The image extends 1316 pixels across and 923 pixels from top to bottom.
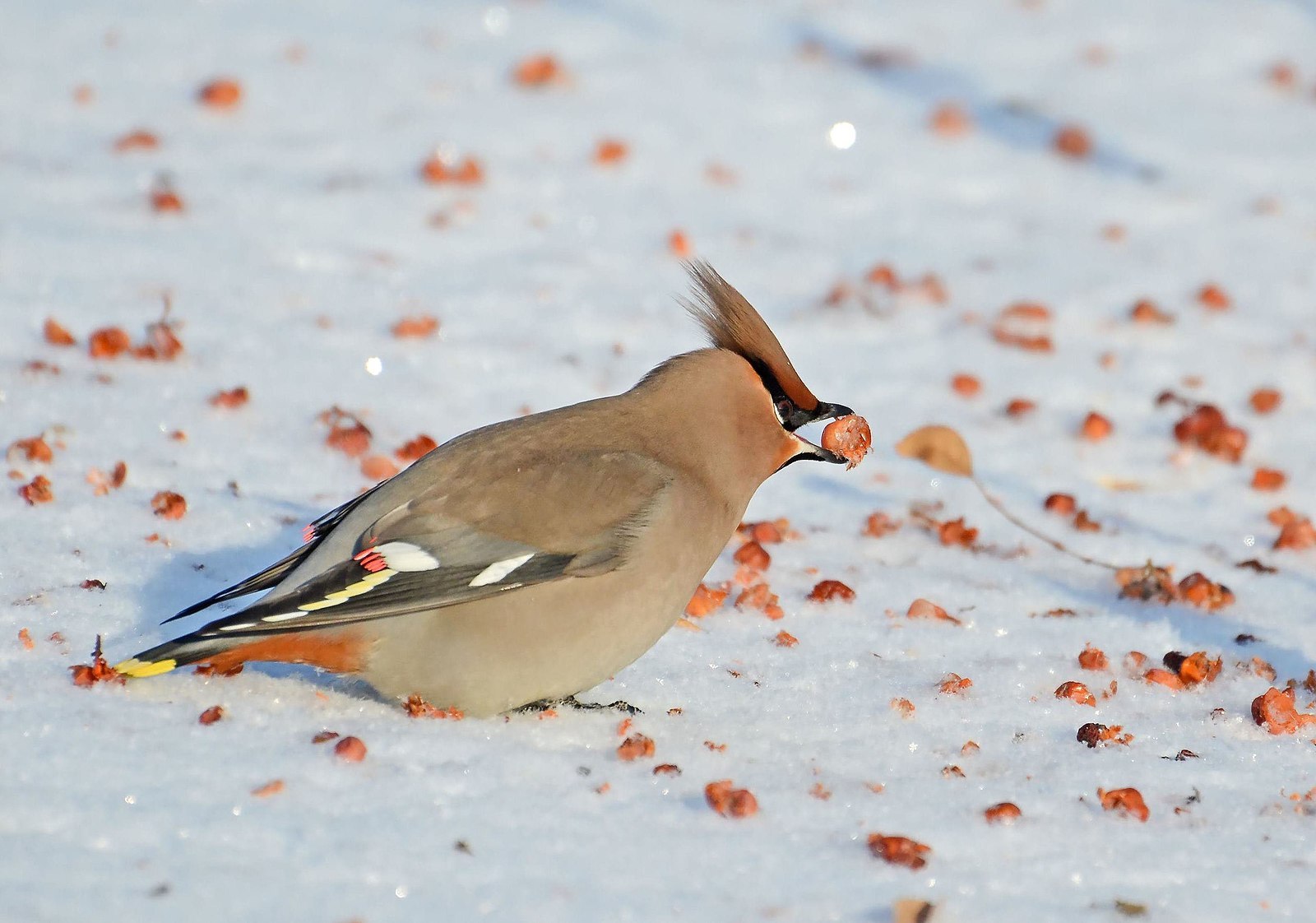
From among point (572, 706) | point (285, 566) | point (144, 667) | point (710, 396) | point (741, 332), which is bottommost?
point (144, 667)

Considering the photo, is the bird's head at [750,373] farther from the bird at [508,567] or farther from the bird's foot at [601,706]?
the bird's foot at [601,706]

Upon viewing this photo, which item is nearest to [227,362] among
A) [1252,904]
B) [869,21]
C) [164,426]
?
[164,426]

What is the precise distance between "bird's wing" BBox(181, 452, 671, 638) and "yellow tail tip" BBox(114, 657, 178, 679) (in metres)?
0.12

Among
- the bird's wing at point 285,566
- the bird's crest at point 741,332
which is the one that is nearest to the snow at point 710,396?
the bird's wing at point 285,566

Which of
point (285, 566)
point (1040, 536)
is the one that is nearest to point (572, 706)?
point (285, 566)

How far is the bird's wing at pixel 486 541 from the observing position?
313 centimetres

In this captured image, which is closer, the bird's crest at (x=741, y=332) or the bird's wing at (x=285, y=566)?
the bird's wing at (x=285, y=566)

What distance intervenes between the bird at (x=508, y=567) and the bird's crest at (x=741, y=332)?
0.5 inches

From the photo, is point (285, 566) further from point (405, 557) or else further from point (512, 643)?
point (512, 643)

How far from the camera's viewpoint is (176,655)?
303cm

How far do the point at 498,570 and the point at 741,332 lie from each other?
2.54 ft

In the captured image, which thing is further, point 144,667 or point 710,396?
point 710,396

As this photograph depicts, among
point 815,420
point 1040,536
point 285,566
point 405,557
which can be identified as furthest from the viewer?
point 1040,536

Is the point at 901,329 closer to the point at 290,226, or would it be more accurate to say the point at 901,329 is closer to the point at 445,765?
the point at 290,226
